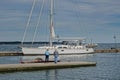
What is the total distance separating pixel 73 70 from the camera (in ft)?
159

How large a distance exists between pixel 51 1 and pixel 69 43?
1526 centimetres

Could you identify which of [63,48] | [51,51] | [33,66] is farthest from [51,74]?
[63,48]

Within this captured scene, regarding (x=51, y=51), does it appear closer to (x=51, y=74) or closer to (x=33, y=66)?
(x=33, y=66)

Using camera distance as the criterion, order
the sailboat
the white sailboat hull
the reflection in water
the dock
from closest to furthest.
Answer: the reflection in water → the dock → the sailboat → the white sailboat hull

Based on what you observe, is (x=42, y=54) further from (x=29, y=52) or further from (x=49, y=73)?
(x=49, y=73)

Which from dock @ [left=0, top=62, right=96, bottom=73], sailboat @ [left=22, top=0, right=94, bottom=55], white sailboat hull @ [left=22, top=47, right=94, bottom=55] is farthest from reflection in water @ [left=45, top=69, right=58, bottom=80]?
white sailboat hull @ [left=22, top=47, right=94, bottom=55]

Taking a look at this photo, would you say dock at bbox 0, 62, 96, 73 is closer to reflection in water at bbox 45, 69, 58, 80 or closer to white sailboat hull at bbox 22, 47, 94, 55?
reflection in water at bbox 45, 69, 58, 80

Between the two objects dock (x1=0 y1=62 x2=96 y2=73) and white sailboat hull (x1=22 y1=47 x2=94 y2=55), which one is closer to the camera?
dock (x1=0 y1=62 x2=96 y2=73)

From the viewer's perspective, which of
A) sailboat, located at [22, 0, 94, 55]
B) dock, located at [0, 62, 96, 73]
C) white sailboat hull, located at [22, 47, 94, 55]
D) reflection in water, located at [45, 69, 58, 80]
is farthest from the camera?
white sailboat hull, located at [22, 47, 94, 55]

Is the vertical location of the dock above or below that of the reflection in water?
above

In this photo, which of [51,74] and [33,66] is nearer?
[51,74]

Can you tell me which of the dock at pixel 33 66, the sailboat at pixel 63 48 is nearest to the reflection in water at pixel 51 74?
the dock at pixel 33 66

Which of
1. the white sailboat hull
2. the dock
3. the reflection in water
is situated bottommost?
the reflection in water

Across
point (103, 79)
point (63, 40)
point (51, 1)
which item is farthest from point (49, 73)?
point (63, 40)
